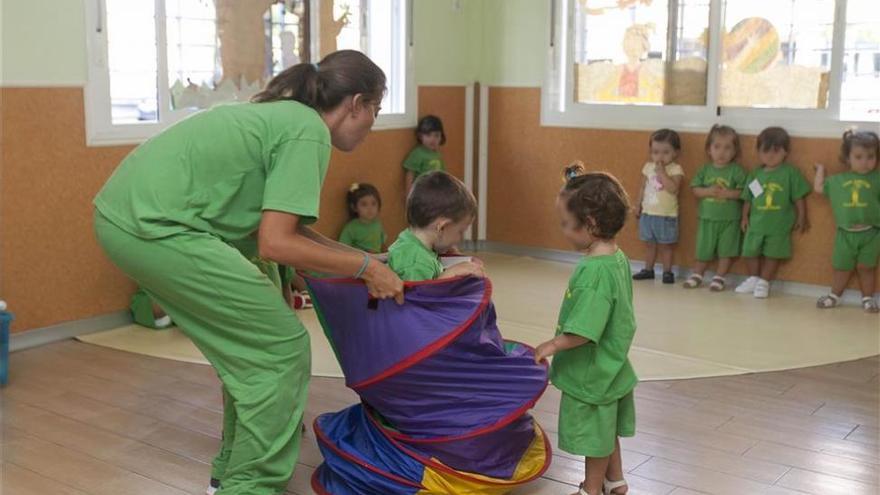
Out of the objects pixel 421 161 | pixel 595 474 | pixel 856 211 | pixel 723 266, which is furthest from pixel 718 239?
pixel 595 474

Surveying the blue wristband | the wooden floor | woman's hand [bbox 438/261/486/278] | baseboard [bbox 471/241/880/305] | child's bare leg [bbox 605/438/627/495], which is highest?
the blue wristband

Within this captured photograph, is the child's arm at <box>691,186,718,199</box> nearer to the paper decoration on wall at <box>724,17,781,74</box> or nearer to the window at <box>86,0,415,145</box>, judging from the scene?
the paper decoration on wall at <box>724,17,781,74</box>

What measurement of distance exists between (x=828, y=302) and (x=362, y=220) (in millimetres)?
2609

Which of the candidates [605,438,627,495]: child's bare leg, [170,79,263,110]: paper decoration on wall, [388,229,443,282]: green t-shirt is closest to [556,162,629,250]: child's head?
[388,229,443,282]: green t-shirt

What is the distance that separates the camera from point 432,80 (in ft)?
20.3

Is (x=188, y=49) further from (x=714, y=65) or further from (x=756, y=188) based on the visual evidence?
(x=756, y=188)

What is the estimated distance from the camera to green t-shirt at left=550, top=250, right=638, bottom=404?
2.44 m

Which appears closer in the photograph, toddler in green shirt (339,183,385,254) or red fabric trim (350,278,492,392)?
red fabric trim (350,278,492,392)

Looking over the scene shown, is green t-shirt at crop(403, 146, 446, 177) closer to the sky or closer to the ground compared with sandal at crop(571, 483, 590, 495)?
closer to the sky

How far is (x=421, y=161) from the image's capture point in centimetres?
599

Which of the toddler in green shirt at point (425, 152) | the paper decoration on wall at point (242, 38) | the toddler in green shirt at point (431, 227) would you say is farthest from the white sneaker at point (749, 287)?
the toddler in green shirt at point (431, 227)

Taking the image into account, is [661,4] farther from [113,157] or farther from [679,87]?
[113,157]

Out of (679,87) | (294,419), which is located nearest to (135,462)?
(294,419)

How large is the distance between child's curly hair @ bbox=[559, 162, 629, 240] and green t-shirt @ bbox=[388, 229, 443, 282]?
396 mm
